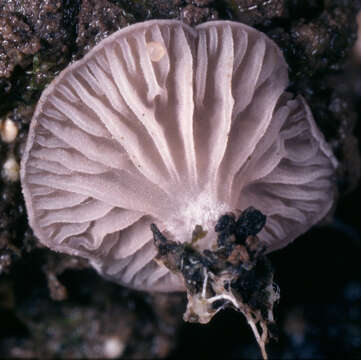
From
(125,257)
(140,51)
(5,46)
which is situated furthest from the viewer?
(125,257)

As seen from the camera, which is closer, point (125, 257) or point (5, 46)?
point (5, 46)

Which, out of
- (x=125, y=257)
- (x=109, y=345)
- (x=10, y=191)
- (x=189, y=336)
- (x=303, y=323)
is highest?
(x=10, y=191)

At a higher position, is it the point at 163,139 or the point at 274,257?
the point at 163,139

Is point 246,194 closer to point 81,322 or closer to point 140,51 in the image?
point 140,51

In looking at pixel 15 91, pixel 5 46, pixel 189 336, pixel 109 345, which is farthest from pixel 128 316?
pixel 5 46

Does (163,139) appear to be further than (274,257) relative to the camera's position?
No

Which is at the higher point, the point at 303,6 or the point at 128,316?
the point at 303,6

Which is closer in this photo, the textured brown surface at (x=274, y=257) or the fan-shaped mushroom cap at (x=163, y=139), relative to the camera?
the fan-shaped mushroom cap at (x=163, y=139)

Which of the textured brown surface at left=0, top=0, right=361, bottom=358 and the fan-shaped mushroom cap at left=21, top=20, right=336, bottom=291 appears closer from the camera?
the fan-shaped mushroom cap at left=21, top=20, right=336, bottom=291
